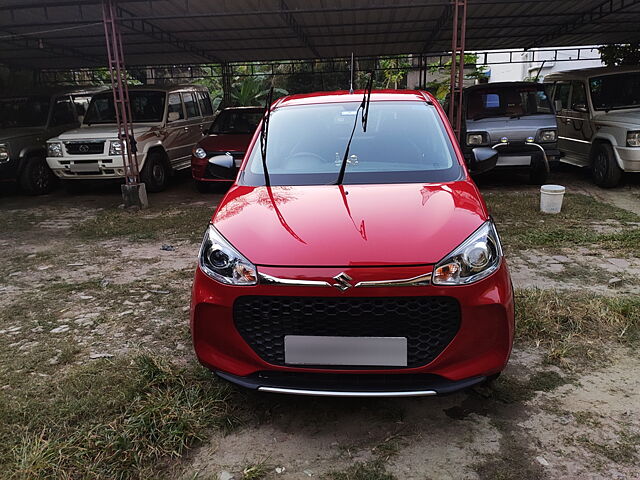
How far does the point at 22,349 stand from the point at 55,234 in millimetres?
3583

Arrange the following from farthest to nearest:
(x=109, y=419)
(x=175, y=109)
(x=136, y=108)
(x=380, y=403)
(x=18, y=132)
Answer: (x=175, y=109), (x=136, y=108), (x=18, y=132), (x=380, y=403), (x=109, y=419)

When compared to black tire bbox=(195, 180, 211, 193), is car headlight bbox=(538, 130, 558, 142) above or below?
above

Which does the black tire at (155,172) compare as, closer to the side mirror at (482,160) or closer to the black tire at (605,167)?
the side mirror at (482,160)

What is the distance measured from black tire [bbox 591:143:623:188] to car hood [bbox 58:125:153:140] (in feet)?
25.0

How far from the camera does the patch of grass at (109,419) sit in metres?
2.29

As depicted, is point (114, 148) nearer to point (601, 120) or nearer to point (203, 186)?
point (203, 186)

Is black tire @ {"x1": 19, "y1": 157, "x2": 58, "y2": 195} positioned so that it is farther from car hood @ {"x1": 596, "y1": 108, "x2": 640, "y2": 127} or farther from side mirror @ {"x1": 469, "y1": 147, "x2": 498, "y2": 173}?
car hood @ {"x1": 596, "y1": 108, "x2": 640, "y2": 127}

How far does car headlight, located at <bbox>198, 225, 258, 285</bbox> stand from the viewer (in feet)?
7.71

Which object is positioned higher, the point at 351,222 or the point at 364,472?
the point at 351,222

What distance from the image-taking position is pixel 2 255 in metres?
5.71

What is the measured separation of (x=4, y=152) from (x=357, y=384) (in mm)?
8710

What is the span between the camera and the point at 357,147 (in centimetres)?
348

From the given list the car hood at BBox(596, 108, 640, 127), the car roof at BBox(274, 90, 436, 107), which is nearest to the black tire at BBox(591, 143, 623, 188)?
the car hood at BBox(596, 108, 640, 127)

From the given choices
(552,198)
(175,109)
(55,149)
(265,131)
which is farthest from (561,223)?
(55,149)
